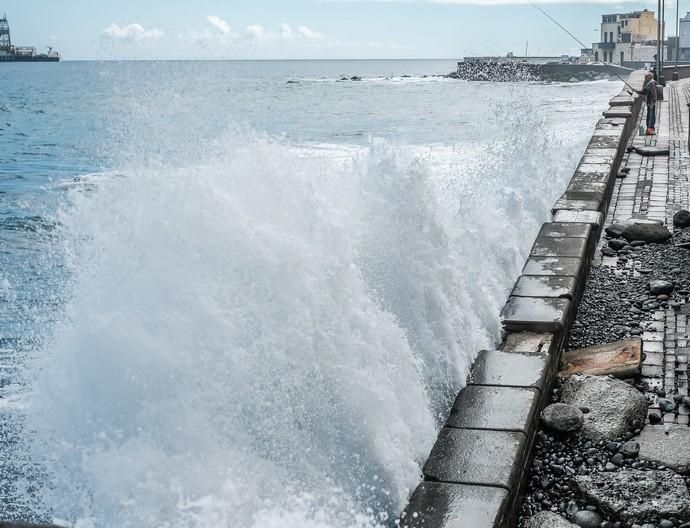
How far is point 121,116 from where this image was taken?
4338 cm

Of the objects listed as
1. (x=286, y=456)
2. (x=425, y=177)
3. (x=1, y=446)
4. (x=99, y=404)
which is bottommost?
(x=1, y=446)

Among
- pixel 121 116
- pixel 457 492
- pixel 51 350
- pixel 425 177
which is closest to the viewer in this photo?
pixel 457 492

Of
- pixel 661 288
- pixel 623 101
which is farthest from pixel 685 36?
pixel 661 288

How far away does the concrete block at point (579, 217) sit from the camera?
7711mm

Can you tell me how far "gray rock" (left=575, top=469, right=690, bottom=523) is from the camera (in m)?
3.55

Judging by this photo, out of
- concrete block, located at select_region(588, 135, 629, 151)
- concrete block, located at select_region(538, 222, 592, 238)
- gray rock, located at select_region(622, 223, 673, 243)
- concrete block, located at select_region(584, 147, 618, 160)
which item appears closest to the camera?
concrete block, located at select_region(538, 222, 592, 238)

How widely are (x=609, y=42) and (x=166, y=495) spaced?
104 meters

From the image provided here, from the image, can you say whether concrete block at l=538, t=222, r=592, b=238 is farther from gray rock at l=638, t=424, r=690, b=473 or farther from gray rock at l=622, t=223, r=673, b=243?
gray rock at l=638, t=424, r=690, b=473

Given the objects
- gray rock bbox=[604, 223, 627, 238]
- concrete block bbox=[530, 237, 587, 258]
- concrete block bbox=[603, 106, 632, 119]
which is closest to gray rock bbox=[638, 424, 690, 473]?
concrete block bbox=[530, 237, 587, 258]

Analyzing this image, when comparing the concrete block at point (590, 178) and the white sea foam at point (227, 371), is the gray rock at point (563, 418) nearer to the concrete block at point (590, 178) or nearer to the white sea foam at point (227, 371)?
the white sea foam at point (227, 371)

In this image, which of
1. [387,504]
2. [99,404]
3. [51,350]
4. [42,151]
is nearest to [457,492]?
[387,504]

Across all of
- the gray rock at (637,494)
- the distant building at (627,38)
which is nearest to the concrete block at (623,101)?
the gray rock at (637,494)

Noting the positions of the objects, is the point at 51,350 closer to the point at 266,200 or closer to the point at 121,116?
the point at 266,200

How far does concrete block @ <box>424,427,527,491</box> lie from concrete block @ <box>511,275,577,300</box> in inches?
80.2
